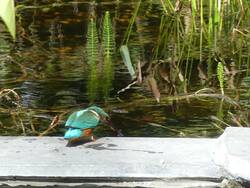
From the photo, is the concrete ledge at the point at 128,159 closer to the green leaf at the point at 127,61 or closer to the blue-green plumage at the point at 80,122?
the blue-green plumage at the point at 80,122

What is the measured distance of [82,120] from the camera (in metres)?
2.07

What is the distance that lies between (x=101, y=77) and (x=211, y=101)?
0.60 m

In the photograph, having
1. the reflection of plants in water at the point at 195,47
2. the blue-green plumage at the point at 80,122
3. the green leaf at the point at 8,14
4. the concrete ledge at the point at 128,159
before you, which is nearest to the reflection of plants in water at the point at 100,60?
the reflection of plants in water at the point at 195,47

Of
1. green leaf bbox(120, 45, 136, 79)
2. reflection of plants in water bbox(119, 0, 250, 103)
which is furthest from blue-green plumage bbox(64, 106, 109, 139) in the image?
green leaf bbox(120, 45, 136, 79)

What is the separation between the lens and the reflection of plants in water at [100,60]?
3.24 meters

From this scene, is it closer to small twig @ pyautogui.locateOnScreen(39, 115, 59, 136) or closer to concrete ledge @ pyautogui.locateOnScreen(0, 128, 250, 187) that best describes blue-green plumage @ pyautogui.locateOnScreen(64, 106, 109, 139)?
concrete ledge @ pyautogui.locateOnScreen(0, 128, 250, 187)

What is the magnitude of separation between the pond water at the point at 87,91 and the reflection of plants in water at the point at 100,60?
0.02 metres

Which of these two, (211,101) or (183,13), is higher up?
(183,13)

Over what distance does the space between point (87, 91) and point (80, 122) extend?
1.13m

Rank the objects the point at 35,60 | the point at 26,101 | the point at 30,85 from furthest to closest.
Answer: the point at 35,60 → the point at 30,85 → the point at 26,101

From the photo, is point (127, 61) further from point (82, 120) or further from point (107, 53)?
point (82, 120)

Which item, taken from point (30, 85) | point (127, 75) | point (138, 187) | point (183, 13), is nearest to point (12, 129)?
point (30, 85)

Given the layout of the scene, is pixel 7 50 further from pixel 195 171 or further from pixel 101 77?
pixel 195 171

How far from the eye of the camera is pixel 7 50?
3.85 meters
